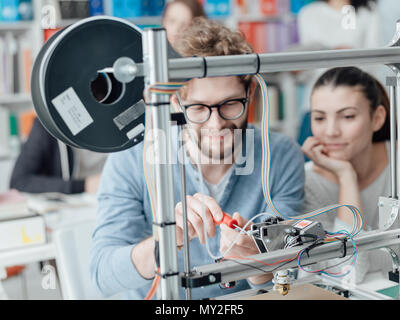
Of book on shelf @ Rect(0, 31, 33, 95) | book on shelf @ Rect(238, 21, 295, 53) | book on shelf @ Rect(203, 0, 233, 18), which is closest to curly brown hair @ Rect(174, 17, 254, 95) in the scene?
book on shelf @ Rect(0, 31, 33, 95)

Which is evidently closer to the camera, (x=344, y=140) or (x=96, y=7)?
(x=344, y=140)

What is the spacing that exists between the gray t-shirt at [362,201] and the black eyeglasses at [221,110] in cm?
26

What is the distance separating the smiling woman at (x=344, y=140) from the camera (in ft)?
4.38

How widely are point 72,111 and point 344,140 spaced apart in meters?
0.86

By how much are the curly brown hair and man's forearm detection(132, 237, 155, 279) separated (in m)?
0.39

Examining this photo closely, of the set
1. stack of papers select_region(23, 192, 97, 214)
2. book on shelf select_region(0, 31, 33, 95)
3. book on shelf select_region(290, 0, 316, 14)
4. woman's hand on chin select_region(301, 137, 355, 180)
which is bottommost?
stack of papers select_region(23, 192, 97, 214)

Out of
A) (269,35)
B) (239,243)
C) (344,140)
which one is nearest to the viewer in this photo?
(239,243)

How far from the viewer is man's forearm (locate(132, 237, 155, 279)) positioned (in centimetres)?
103

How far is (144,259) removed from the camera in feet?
3.40

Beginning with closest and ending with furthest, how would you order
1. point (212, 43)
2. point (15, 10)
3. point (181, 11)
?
point (212, 43), point (181, 11), point (15, 10)

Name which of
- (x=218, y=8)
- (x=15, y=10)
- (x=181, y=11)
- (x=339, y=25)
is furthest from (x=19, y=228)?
(x=218, y=8)

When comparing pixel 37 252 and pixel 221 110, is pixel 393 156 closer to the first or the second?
pixel 221 110

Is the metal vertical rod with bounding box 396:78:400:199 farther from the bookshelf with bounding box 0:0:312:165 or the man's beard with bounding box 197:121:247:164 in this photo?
the bookshelf with bounding box 0:0:312:165
